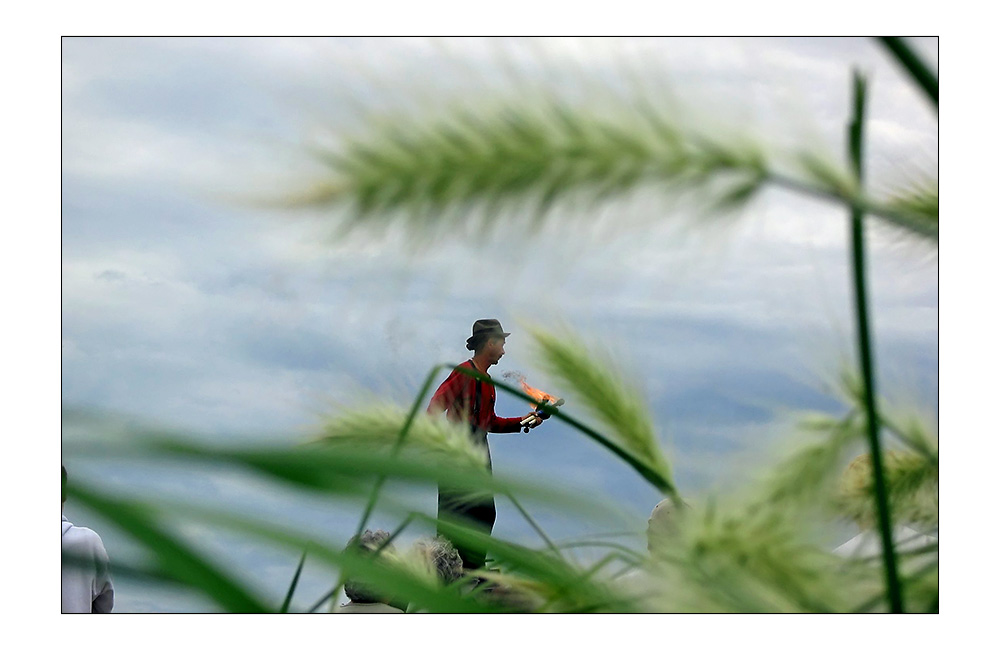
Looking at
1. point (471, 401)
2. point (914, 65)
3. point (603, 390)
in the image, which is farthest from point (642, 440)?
point (471, 401)

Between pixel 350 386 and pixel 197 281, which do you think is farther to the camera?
pixel 197 281

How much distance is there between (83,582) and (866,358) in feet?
3.37

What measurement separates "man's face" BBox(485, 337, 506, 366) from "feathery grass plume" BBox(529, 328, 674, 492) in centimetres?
83

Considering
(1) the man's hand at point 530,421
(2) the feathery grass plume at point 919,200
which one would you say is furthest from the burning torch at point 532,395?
(2) the feathery grass plume at point 919,200

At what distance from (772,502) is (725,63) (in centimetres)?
123

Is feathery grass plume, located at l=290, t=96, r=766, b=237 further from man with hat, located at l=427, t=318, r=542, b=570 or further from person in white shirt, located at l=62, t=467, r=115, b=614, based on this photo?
man with hat, located at l=427, t=318, r=542, b=570

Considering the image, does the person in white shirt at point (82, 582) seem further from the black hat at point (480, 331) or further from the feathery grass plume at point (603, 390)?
the black hat at point (480, 331)

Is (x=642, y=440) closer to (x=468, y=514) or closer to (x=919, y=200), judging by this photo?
(x=919, y=200)

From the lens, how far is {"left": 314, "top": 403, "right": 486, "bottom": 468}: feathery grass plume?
86 cm

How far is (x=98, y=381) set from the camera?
5.43 ft

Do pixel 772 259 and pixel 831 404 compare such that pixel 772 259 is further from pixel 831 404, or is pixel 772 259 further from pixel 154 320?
pixel 154 320

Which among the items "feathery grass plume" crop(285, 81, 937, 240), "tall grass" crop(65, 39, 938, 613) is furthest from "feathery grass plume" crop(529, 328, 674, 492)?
"feathery grass plume" crop(285, 81, 937, 240)
